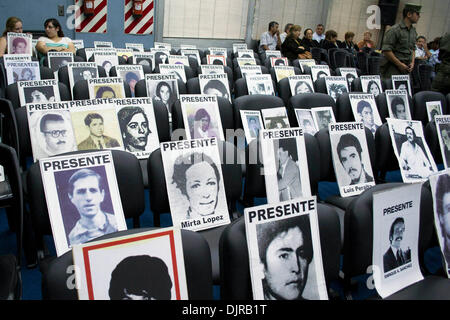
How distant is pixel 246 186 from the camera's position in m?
2.57

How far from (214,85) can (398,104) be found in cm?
191

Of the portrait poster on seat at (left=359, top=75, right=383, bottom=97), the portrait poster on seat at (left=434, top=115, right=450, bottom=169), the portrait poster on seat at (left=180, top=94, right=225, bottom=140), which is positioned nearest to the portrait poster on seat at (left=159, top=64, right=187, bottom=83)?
the portrait poster on seat at (left=180, top=94, right=225, bottom=140)

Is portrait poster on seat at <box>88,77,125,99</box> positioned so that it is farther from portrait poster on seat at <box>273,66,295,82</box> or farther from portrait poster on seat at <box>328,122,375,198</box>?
portrait poster on seat at <box>273,66,295,82</box>

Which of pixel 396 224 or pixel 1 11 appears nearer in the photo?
pixel 396 224

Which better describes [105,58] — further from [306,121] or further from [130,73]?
[306,121]

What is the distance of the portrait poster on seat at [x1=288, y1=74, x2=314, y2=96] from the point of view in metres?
4.68

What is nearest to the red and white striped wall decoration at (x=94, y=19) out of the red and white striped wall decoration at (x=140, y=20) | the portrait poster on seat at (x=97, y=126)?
the red and white striped wall decoration at (x=140, y=20)

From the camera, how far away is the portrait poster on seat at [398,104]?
13.6 ft

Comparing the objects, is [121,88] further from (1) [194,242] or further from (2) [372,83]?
(2) [372,83]

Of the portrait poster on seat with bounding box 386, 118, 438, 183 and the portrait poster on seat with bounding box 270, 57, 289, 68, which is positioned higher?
the portrait poster on seat with bounding box 270, 57, 289, 68

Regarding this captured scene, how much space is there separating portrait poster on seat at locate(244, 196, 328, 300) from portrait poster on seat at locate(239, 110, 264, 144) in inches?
73.3
